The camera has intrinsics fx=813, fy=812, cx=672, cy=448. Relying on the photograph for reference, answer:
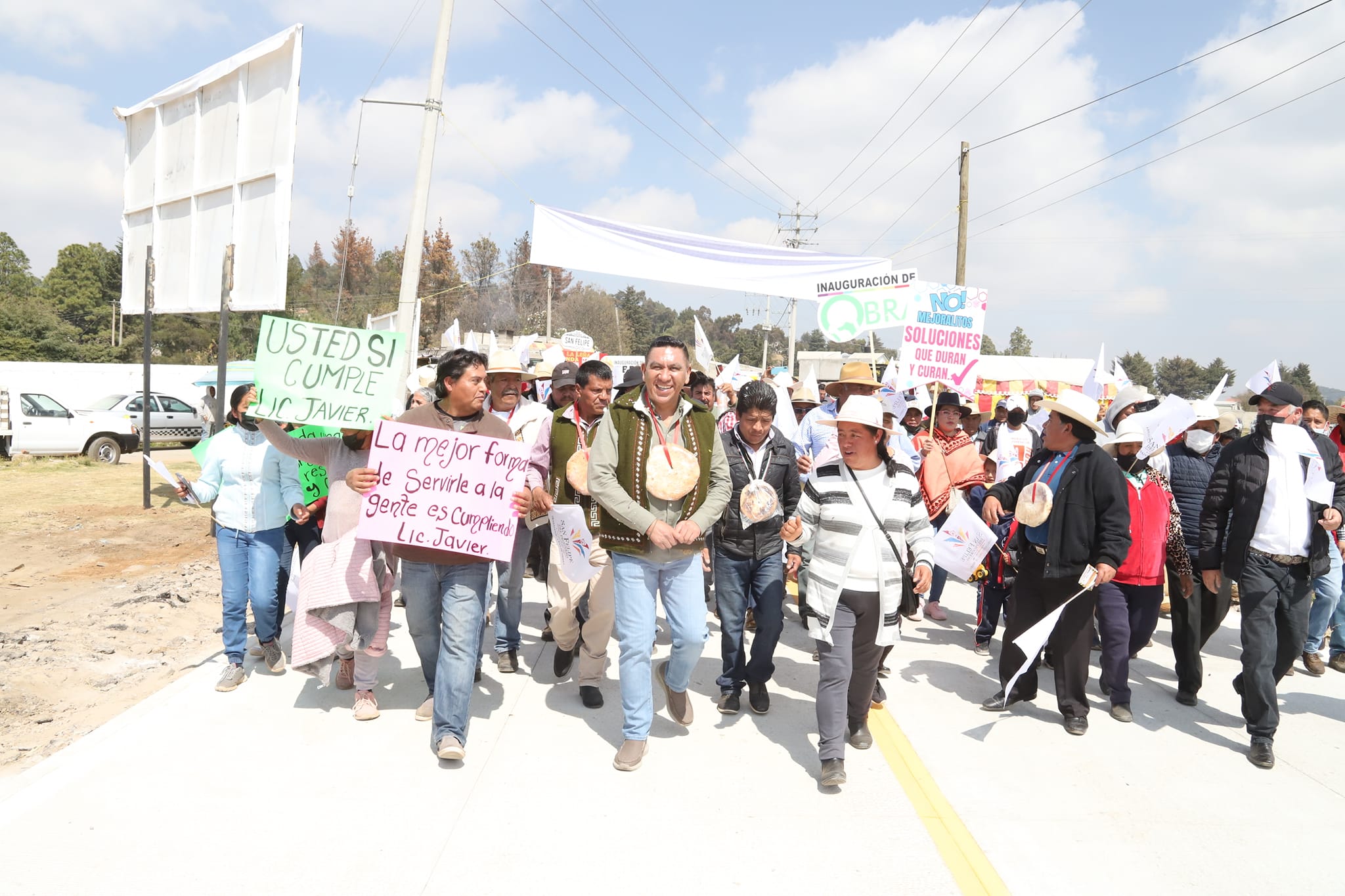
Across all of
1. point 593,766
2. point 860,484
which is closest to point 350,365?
point 593,766

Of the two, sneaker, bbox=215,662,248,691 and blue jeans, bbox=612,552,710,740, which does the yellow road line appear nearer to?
blue jeans, bbox=612,552,710,740

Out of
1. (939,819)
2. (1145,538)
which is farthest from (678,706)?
(1145,538)

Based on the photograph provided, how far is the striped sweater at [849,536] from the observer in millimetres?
4113

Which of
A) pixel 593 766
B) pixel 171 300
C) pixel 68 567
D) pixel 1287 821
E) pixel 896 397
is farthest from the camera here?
pixel 68 567

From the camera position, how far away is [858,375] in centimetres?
691

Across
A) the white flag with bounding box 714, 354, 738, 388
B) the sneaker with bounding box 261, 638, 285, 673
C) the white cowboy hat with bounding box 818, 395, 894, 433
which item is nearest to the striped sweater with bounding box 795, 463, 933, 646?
the white cowboy hat with bounding box 818, 395, 894, 433

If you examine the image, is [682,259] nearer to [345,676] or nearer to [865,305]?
[865,305]

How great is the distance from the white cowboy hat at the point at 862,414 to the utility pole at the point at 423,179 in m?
7.20

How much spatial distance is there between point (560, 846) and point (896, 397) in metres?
4.94

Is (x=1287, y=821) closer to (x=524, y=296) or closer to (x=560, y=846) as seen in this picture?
(x=560, y=846)

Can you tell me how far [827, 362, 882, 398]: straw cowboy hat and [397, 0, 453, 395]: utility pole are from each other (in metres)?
5.65

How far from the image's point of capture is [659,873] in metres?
3.18

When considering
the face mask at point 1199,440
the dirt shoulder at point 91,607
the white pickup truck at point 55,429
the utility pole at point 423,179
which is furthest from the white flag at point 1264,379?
the white pickup truck at point 55,429

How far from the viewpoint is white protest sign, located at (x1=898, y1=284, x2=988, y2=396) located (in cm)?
809
